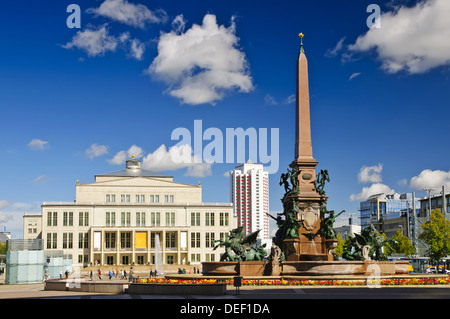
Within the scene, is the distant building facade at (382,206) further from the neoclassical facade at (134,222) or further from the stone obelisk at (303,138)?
the stone obelisk at (303,138)

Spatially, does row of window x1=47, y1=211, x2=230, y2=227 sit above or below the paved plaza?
above

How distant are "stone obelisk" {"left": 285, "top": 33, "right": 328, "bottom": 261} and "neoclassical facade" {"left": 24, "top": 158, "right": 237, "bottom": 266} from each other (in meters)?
63.3

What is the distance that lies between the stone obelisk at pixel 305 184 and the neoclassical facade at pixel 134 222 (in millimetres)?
63270

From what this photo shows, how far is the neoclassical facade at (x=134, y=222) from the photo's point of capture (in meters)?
103

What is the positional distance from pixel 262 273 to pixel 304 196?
6.12m

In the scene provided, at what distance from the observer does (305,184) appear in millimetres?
39281

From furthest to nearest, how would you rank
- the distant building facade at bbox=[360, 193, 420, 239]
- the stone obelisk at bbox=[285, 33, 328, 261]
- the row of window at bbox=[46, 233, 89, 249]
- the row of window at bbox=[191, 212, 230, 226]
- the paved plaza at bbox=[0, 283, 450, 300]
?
the distant building facade at bbox=[360, 193, 420, 239] < the row of window at bbox=[191, 212, 230, 226] < the row of window at bbox=[46, 233, 89, 249] < the stone obelisk at bbox=[285, 33, 328, 261] < the paved plaza at bbox=[0, 283, 450, 300]

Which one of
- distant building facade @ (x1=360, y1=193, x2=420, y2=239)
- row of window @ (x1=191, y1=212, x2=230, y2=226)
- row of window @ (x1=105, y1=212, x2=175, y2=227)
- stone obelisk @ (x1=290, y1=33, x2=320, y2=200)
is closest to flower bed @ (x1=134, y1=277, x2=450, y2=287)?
stone obelisk @ (x1=290, y1=33, x2=320, y2=200)

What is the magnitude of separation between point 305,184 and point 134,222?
7063 centimetres

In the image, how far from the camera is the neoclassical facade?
10256 cm

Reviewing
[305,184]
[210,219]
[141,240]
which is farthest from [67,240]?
[305,184]

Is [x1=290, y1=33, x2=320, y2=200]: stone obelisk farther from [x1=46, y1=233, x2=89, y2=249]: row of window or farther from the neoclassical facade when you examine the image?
[x1=46, y1=233, x2=89, y2=249]: row of window

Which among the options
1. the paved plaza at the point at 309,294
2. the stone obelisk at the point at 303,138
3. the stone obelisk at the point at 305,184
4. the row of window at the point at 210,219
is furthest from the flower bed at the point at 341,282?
the row of window at the point at 210,219
